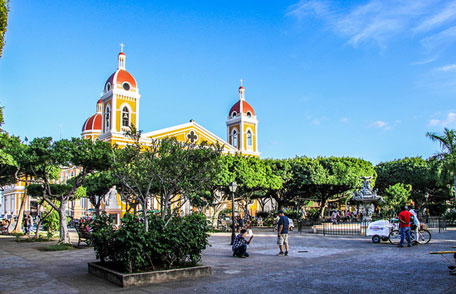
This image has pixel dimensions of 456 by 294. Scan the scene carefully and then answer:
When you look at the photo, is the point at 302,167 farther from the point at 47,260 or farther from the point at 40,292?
the point at 40,292

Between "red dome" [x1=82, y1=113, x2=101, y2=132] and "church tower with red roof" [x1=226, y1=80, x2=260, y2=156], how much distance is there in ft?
69.4

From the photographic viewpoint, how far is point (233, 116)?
186 feet

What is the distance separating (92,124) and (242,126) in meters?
24.7

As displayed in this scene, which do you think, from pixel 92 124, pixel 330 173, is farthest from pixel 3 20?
pixel 92 124

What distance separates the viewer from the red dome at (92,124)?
63219mm

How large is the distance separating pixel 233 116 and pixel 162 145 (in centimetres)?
4686

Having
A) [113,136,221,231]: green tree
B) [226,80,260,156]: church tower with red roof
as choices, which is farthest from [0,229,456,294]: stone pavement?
[226,80,260,156]: church tower with red roof

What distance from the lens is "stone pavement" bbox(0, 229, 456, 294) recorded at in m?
7.88

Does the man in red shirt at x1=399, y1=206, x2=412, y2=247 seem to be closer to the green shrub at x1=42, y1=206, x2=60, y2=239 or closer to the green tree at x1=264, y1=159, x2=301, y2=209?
the green shrub at x1=42, y1=206, x2=60, y2=239

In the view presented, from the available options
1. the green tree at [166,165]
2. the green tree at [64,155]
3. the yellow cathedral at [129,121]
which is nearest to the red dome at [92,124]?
the yellow cathedral at [129,121]

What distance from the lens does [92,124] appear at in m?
63.4

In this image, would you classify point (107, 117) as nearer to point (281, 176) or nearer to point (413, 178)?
point (281, 176)

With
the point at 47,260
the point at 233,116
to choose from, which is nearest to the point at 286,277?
the point at 47,260

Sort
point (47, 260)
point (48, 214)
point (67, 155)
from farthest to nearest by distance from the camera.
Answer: point (48, 214) < point (67, 155) < point (47, 260)
